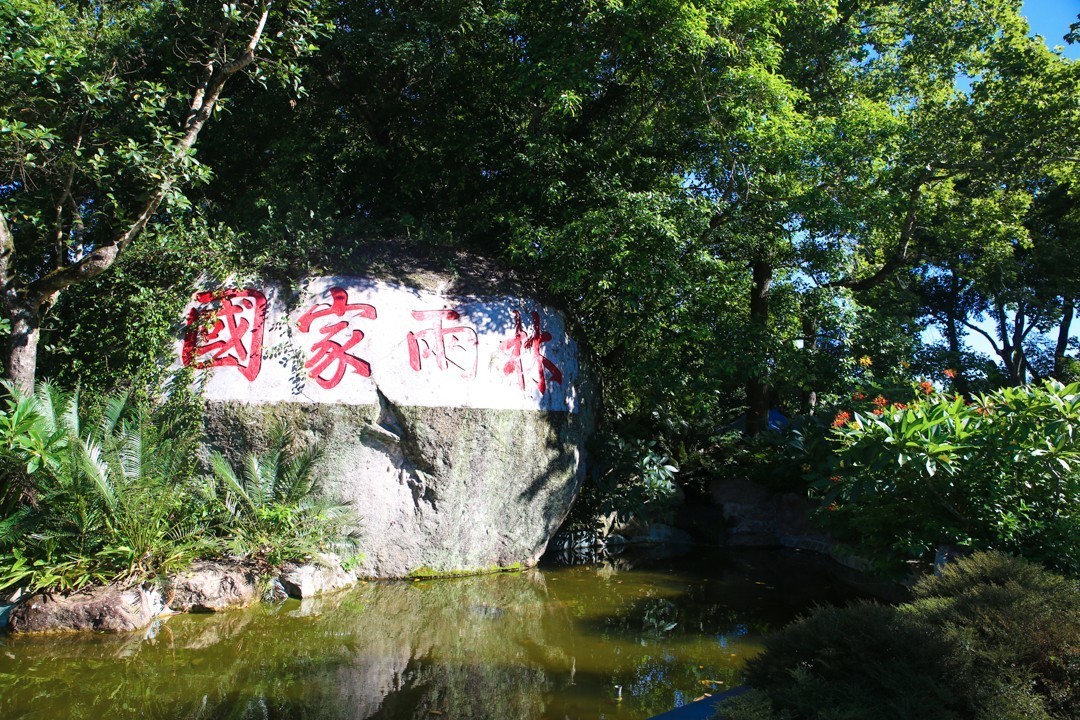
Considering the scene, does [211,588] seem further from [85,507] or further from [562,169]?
[562,169]

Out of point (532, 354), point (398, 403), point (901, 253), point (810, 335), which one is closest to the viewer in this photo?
point (398, 403)

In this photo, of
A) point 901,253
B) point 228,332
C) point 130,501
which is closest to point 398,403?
point 228,332

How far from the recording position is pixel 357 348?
6.93m

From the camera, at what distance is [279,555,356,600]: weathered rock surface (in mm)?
5996

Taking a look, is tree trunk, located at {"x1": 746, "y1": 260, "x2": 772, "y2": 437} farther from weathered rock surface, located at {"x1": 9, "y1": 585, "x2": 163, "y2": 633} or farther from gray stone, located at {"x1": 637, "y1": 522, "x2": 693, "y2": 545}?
weathered rock surface, located at {"x1": 9, "y1": 585, "x2": 163, "y2": 633}

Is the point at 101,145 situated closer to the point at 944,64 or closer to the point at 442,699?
the point at 442,699

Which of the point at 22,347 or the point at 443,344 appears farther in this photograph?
the point at 443,344

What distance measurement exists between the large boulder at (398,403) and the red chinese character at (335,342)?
0.01 m

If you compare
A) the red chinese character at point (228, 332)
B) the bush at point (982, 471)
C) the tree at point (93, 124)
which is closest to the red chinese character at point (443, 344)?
the red chinese character at point (228, 332)

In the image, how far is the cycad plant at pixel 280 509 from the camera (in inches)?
237

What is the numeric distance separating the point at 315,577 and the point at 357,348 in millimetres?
2036

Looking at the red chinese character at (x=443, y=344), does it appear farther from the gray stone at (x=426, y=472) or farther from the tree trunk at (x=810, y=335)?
the tree trunk at (x=810, y=335)

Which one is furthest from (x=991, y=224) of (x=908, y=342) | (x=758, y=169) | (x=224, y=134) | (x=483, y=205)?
(x=224, y=134)

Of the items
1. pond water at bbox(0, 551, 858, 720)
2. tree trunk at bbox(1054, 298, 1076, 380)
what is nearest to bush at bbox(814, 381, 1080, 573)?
pond water at bbox(0, 551, 858, 720)
